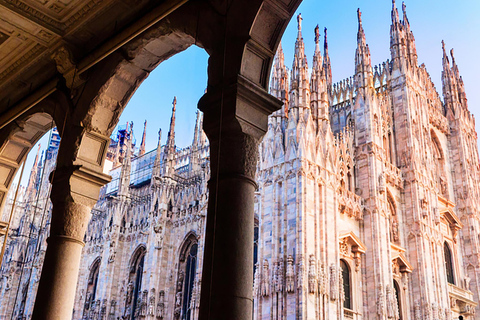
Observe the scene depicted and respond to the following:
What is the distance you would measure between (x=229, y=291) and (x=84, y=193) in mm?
3552

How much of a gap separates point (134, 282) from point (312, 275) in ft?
44.9

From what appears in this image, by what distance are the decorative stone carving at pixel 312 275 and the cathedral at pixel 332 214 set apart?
0.05 meters

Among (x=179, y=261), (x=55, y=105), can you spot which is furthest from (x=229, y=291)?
(x=179, y=261)

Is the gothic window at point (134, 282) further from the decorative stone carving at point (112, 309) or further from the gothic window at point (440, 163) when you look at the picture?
the gothic window at point (440, 163)

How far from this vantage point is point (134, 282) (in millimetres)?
27312

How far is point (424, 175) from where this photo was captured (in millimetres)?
24172

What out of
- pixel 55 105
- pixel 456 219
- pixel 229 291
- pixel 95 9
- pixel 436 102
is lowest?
pixel 229 291

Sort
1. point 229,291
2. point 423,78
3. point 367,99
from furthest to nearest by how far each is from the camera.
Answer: point 423,78, point 367,99, point 229,291

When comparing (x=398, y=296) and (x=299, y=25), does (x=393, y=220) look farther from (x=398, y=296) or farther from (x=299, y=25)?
(x=299, y=25)

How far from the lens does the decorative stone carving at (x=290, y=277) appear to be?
53.6ft

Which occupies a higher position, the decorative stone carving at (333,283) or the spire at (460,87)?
the spire at (460,87)

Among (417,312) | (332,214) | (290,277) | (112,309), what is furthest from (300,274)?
(112,309)

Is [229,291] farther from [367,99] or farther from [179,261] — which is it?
[179,261]

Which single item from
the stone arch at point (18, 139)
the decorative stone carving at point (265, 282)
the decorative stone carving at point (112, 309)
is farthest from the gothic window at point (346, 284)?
the stone arch at point (18, 139)
